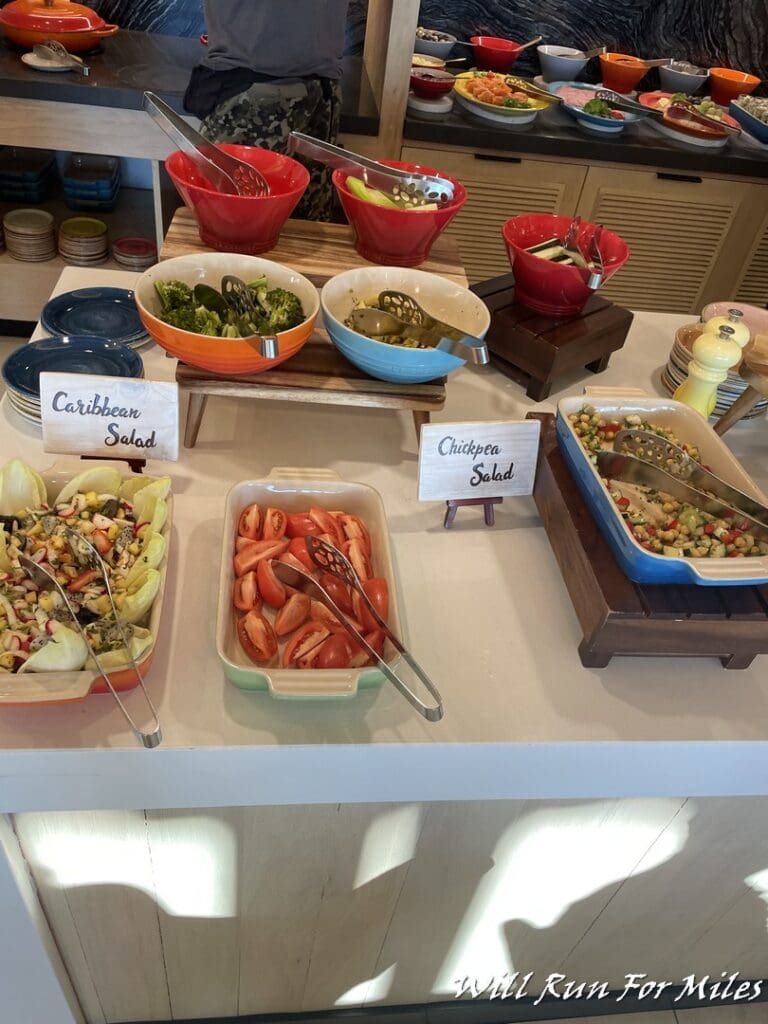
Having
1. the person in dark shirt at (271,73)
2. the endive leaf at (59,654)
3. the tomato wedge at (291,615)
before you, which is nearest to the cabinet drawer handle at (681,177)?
the person in dark shirt at (271,73)

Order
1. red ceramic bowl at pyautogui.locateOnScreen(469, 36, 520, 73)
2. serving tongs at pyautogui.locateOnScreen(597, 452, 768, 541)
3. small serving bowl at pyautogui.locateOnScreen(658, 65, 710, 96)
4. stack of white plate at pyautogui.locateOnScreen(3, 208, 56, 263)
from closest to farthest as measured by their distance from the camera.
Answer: serving tongs at pyautogui.locateOnScreen(597, 452, 768, 541), stack of white plate at pyautogui.locateOnScreen(3, 208, 56, 263), red ceramic bowl at pyautogui.locateOnScreen(469, 36, 520, 73), small serving bowl at pyautogui.locateOnScreen(658, 65, 710, 96)

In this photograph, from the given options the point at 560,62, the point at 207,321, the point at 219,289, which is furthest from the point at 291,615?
the point at 560,62

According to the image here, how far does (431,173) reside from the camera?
4.36 feet

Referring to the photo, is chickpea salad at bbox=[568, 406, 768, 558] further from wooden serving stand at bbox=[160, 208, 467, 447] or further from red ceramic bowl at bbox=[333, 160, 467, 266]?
red ceramic bowl at bbox=[333, 160, 467, 266]

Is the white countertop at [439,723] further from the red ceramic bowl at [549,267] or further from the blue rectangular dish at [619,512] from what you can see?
the red ceramic bowl at [549,267]

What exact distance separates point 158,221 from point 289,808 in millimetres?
2061

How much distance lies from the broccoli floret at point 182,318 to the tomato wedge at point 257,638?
16.7 inches

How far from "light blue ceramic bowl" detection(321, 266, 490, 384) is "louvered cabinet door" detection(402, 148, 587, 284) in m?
1.58

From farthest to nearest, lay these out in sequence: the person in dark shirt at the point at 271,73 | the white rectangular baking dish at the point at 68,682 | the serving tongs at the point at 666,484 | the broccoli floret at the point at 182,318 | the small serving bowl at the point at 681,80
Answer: the small serving bowl at the point at 681,80, the person in dark shirt at the point at 271,73, the broccoli floret at the point at 182,318, the serving tongs at the point at 666,484, the white rectangular baking dish at the point at 68,682

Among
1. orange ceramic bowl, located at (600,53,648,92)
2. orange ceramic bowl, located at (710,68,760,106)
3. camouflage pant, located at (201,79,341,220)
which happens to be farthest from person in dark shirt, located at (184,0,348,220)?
orange ceramic bowl, located at (710,68,760,106)

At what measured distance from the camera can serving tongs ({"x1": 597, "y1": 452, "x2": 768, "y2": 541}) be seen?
0.93m

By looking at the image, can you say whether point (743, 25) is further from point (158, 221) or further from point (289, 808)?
point (289, 808)

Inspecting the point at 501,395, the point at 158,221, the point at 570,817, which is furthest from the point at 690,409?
the point at 158,221

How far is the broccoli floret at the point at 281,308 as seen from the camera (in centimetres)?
109
